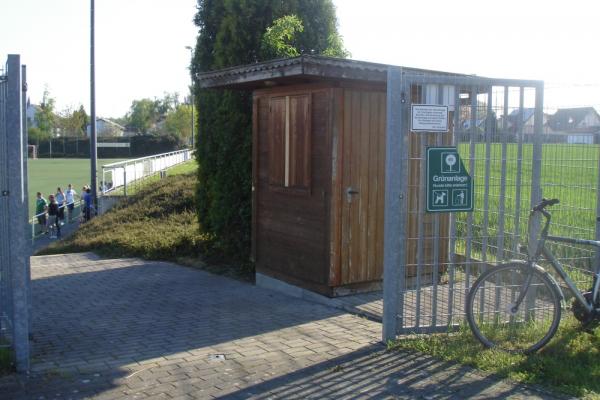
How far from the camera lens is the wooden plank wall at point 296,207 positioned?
25.6 ft

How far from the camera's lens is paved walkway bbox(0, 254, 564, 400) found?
16.2 ft

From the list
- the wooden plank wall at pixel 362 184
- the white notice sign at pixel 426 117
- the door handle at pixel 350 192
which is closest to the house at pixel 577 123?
the white notice sign at pixel 426 117

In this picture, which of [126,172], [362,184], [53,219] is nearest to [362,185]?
[362,184]

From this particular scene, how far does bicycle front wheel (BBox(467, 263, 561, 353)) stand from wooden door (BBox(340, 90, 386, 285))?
1970 mm

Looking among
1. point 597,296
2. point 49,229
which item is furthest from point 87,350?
point 49,229

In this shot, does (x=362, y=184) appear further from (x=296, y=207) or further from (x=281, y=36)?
(x=281, y=36)

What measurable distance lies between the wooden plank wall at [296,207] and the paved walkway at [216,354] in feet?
1.46

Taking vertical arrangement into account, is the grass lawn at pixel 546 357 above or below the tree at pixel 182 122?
below

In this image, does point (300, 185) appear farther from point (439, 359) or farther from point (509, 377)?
point (509, 377)

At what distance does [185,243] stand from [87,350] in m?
6.58

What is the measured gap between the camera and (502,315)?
20.2 feet

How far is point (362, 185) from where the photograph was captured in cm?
793

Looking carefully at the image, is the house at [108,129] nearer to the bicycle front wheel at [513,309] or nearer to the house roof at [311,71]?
the house roof at [311,71]

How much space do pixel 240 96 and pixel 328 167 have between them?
3928 mm
